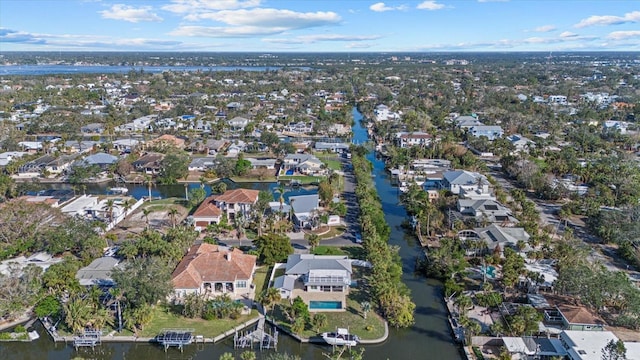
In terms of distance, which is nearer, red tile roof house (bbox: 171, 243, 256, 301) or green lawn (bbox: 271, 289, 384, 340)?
green lawn (bbox: 271, 289, 384, 340)

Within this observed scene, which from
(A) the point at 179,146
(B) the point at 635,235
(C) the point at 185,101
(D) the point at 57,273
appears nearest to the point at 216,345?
(D) the point at 57,273

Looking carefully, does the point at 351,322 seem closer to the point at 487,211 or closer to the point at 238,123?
the point at 487,211

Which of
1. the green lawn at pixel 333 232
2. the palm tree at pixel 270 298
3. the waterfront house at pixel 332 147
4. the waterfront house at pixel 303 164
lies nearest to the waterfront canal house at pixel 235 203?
the green lawn at pixel 333 232

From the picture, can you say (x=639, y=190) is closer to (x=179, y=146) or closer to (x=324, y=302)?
(x=324, y=302)

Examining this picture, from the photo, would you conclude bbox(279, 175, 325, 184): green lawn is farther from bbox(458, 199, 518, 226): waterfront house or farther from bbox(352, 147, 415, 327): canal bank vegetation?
bbox(458, 199, 518, 226): waterfront house

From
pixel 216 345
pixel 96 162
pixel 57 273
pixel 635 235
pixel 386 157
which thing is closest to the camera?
pixel 216 345

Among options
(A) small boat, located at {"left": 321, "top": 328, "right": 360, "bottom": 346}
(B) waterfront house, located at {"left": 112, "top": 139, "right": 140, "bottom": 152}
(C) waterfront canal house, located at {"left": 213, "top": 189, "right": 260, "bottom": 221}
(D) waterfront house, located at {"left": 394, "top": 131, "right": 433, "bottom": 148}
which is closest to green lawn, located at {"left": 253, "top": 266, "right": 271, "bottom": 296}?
(A) small boat, located at {"left": 321, "top": 328, "right": 360, "bottom": 346}

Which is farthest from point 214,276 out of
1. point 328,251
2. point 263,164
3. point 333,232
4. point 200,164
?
point 200,164
